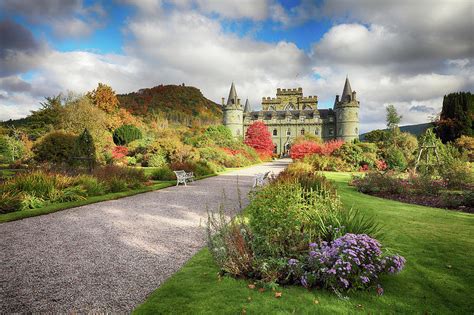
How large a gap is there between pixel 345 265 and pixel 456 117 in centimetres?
4666

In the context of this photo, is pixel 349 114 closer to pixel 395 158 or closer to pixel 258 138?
pixel 258 138

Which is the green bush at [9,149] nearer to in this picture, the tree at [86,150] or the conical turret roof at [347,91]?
the tree at [86,150]

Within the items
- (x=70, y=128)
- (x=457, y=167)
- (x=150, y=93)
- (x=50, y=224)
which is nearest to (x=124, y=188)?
(x=50, y=224)

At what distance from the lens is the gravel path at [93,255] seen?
3439 mm

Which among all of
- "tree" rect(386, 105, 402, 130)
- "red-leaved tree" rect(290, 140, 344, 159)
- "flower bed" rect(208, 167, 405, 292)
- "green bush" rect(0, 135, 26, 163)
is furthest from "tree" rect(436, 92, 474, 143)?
"green bush" rect(0, 135, 26, 163)

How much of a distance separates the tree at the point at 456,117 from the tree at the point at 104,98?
4772 cm

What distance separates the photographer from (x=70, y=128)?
93.3 ft

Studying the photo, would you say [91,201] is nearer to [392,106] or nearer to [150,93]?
[392,106]

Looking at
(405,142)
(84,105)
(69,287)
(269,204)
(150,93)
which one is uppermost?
(150,93)

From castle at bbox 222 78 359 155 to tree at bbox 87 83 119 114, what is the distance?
73.2 feet

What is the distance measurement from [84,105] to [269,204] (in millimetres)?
29575

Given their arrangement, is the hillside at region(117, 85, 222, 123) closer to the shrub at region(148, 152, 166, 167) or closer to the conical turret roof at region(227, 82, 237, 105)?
the conical turret roof at region(227, 82, 237, 105)

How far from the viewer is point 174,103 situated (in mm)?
71188

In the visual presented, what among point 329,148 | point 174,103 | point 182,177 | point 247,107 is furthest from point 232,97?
point 182,177
